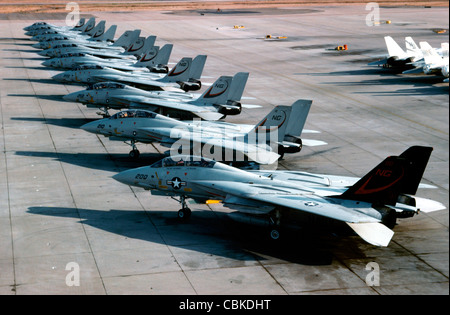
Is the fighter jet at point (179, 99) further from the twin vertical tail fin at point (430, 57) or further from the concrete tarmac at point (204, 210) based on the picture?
the twin vertical tail fin at point (430, 57)

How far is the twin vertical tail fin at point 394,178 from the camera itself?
22.7 m

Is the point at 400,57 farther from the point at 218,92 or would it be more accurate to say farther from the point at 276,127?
the point at 276,127

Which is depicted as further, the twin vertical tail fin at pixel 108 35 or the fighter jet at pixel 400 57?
the twin vertical tail fin at pixel 108 35

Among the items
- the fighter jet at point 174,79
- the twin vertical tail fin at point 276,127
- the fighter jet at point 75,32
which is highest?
the twin vertical tail fin at point 276,127

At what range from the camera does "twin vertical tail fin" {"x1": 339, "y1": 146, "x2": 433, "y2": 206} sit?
22.7 m

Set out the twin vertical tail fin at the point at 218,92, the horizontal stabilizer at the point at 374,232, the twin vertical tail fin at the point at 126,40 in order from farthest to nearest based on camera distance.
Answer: the twin vertical tail fin at the point at 126,40
the twin vertical tail fin at the point at 218,92
the horizontal stabilizer at the point at 374,232

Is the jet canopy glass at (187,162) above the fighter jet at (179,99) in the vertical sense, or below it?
above

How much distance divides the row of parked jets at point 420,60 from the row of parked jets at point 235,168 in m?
20.7

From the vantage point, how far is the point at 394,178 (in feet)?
→ 74.7

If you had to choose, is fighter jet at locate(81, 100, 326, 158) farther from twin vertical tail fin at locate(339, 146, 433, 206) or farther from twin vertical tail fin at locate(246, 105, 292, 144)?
twin vertical tail fin at locate(339, 146, 433, 206)

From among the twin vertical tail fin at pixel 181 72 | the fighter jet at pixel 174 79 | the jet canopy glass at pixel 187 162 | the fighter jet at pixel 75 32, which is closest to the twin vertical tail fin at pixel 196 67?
the fighter jet at pixel 174 79

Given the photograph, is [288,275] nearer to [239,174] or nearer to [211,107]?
Result: [239,174]

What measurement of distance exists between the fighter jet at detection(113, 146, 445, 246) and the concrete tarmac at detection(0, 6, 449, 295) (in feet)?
3.42
